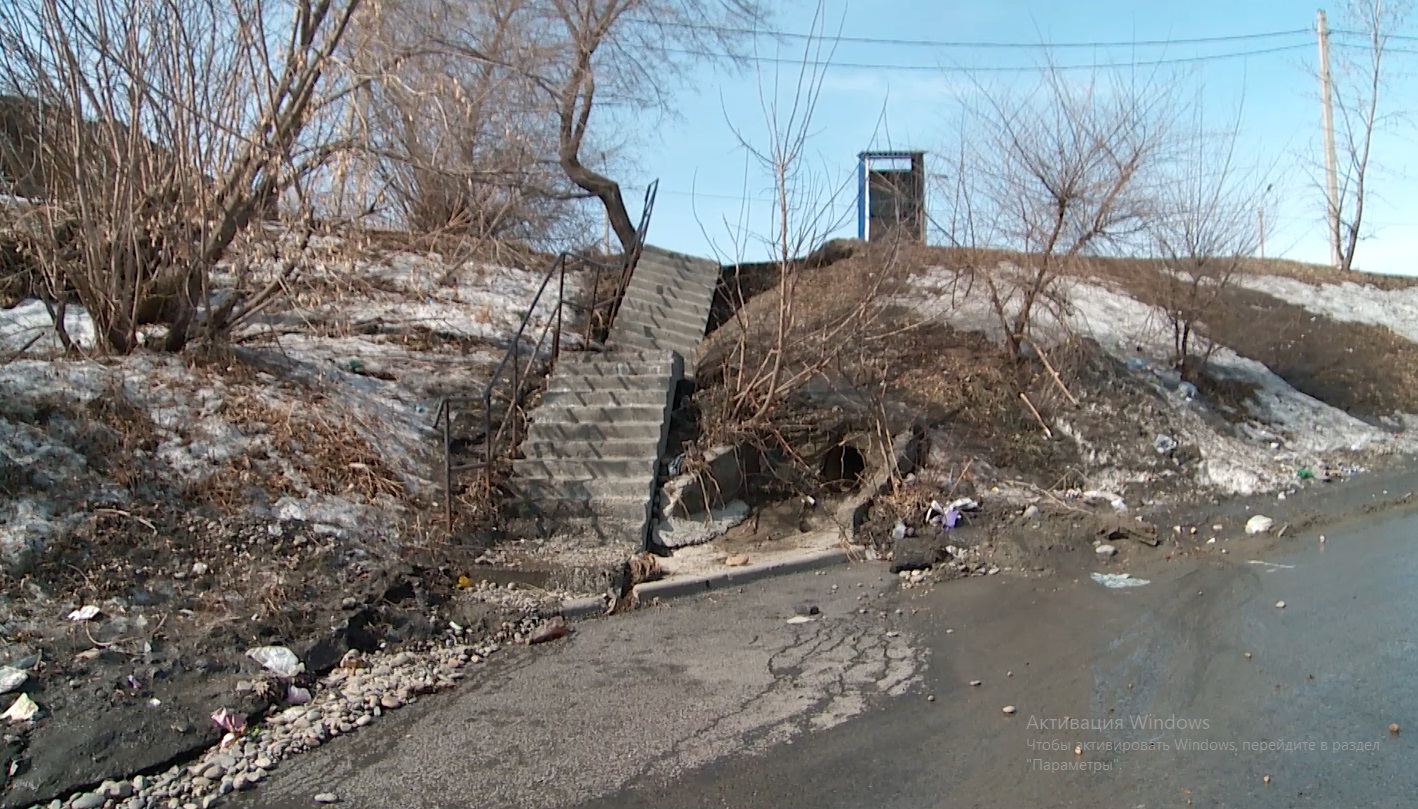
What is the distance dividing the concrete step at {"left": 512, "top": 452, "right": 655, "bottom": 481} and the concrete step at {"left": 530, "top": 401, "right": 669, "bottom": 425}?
62 cm

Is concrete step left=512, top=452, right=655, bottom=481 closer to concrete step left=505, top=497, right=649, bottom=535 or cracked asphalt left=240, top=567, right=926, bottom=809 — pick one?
concrete step left=505, top=497, right=649, bottom=535

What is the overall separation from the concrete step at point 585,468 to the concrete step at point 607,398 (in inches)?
35.3

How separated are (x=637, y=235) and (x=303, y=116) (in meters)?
6.23

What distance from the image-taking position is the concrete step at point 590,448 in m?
9.05

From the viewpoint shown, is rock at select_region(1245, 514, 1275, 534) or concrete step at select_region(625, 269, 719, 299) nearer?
rock at select_region(1245, 514, 1275, 534)

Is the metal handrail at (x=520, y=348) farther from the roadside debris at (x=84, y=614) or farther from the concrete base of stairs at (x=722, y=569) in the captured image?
the roadside debris at (x=84, y=614)

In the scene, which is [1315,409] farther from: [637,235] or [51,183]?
[51,183]

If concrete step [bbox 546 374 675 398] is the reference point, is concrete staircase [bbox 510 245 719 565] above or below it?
below

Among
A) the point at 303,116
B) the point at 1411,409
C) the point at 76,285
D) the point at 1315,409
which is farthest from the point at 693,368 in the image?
the point at 1411,409

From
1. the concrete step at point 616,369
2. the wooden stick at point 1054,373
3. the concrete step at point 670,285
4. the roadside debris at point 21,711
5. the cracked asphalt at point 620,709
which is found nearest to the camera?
the cracked asphalt at point 620,709

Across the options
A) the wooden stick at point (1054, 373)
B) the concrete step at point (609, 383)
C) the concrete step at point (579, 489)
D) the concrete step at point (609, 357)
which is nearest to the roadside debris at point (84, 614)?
the concrete step at point (579, 489)

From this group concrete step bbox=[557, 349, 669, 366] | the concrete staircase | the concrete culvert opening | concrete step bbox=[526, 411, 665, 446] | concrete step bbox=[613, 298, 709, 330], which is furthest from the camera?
concrete step bbox=[613, 298, 709, 330]

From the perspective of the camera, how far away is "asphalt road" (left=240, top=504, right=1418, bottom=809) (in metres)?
4.06

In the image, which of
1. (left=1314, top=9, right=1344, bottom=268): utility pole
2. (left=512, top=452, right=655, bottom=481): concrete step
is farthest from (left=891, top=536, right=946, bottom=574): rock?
(left=1314, top=9, right=1344, bottom=268): utility pole
